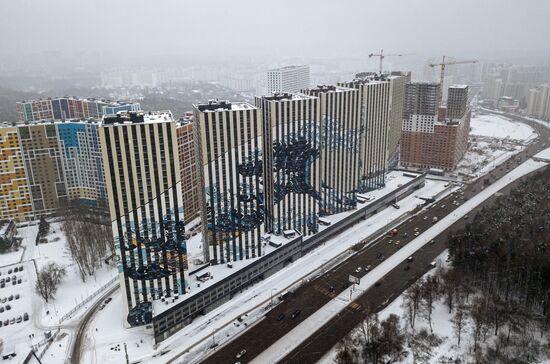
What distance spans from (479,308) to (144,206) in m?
52.2

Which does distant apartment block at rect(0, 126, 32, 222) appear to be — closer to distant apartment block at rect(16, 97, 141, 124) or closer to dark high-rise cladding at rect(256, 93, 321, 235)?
distant apartment block at rect(16, 97, 141, 124)

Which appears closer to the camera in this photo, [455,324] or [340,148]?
[455,324]

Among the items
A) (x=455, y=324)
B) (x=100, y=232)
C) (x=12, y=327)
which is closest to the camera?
(x=455, y=324)

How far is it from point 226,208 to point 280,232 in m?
16.5

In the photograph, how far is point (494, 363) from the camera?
177 ft

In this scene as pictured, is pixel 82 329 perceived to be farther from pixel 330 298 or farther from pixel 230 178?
pixel 330 298

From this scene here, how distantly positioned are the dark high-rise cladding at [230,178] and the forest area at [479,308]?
26.3 metres

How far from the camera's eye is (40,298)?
74375mm

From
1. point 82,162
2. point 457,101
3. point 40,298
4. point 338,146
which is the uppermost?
point 457,101

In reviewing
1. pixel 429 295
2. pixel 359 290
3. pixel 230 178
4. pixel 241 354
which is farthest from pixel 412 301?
pixel 230 178

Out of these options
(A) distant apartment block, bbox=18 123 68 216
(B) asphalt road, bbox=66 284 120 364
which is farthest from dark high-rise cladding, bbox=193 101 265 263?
(A) distant apartment block, bbox=18 123 68 216

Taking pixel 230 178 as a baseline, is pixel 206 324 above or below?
below

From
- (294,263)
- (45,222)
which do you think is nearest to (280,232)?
(294,263)

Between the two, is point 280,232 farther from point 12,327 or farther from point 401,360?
point 12,327
